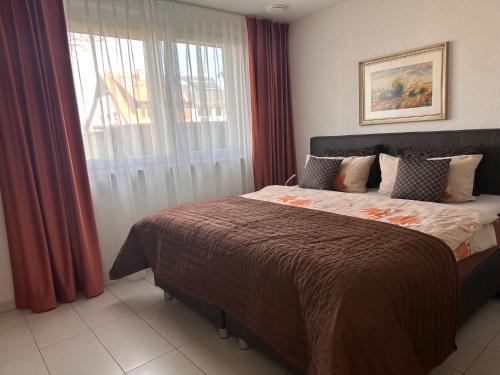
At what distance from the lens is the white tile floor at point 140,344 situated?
1767 millimetres

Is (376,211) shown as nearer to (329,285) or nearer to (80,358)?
(329,285)

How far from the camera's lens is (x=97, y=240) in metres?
2.79

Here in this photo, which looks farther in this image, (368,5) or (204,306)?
(368,5)

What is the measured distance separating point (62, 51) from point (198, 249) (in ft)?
6.11

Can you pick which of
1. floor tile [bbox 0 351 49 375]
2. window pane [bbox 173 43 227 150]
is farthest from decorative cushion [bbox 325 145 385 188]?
floor tile [bbox 0 351 49 375]

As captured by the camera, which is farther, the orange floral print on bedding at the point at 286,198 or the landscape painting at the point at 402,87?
the landscape painting at the point at 402,87

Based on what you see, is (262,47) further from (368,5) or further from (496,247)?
(496,247)

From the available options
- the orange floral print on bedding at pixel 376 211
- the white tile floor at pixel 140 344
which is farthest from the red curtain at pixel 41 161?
the orange floral print on bedding at pixel 376 211

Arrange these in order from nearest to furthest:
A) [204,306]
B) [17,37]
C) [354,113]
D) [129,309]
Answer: [204,306], [17,37], [129,309], [354,113]

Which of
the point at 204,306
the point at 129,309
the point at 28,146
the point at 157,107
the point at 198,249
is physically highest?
the point at 157,107

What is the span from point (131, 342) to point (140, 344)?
0.23ft

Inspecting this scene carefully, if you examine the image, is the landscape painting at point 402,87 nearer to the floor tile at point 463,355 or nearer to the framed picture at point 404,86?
the framed picture at point 404,86

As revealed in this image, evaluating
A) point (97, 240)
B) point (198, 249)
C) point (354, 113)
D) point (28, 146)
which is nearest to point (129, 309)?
point (97, 240)

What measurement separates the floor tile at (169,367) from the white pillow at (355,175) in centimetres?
195
